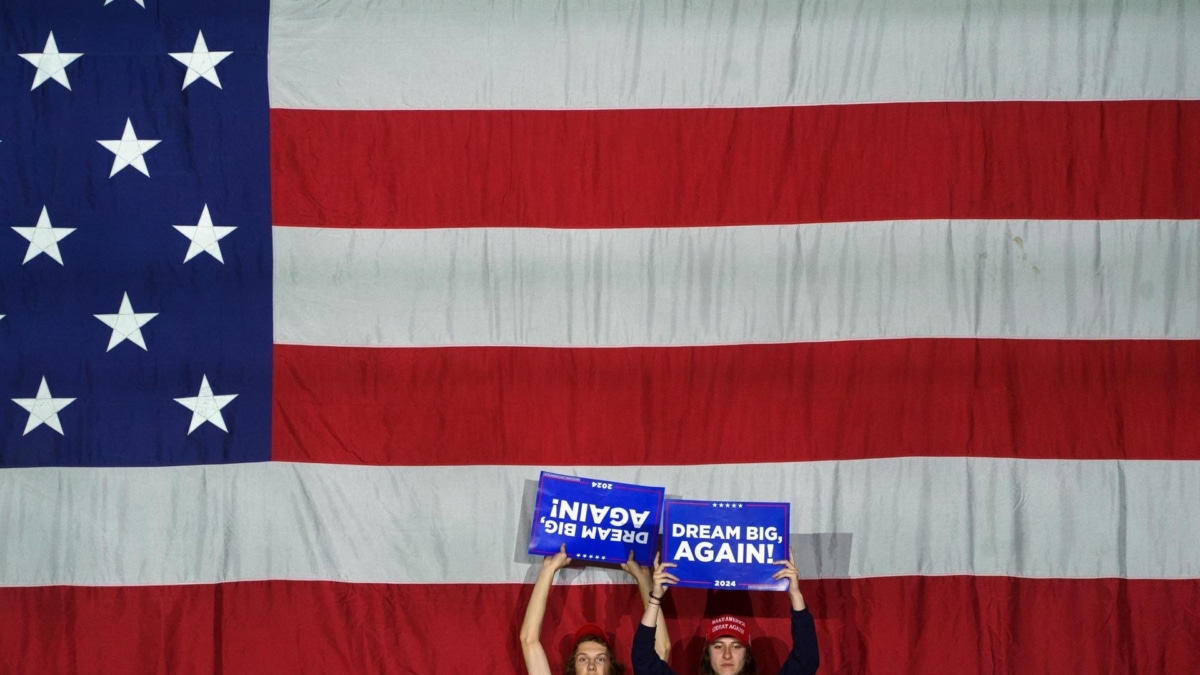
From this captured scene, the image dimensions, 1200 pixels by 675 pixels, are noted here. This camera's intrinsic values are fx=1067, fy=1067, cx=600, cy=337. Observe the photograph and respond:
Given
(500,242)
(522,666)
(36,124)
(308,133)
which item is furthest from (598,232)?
(36,124)

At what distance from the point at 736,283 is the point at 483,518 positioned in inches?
43.0

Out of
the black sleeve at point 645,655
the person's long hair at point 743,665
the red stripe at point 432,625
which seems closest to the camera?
the black sleeve at point 645,655

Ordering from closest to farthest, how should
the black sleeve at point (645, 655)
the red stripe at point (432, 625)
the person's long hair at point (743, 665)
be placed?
the black sleeve at point (645, 655)
the person's long hair at point (743, 665)
the red stripe at point (432, 625)

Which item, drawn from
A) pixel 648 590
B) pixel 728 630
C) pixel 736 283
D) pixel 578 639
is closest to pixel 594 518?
pixel 648 590

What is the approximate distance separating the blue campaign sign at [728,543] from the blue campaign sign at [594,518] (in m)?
0.11

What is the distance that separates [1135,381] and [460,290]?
2149 mm

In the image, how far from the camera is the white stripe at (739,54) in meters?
3.41

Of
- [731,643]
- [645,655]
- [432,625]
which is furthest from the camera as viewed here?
[432,625]

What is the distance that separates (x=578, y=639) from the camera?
3.25 meters

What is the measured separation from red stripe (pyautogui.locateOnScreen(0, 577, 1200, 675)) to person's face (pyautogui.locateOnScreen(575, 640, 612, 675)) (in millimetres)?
158

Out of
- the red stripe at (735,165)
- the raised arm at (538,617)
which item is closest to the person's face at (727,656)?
the raised arm at (538,617)

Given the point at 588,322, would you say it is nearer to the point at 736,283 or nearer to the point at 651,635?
the point at 736,283

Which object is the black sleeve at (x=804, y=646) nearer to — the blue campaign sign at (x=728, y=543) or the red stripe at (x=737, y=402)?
the blue campaign sign at (x=728, y=543)

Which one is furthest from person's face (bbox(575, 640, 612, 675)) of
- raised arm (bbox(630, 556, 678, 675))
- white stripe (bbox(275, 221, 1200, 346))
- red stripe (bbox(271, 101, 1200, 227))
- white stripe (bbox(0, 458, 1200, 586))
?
red stripe (bbox(271, 101, 1200, 227))
